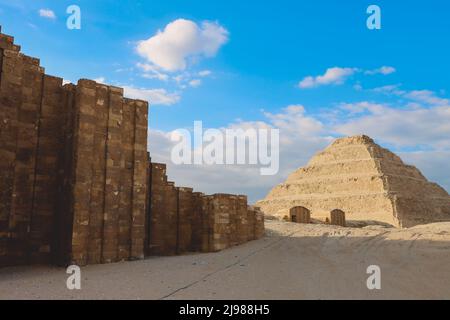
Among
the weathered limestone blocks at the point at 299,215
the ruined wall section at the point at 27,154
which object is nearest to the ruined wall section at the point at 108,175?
the ruined wall section at the point at 27,154

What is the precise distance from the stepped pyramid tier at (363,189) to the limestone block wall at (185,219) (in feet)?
152

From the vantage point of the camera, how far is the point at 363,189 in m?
74.2

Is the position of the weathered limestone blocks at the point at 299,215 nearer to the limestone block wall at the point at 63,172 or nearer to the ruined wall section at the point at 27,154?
the limestone block wall at the point at 63,172

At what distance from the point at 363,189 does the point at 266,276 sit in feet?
223

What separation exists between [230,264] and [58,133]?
7435 millimetres

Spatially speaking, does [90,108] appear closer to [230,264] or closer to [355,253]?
[230,264]

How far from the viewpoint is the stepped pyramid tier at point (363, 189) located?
222 ft

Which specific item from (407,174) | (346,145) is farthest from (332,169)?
(407,174)

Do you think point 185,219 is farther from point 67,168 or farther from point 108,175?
point 67,168

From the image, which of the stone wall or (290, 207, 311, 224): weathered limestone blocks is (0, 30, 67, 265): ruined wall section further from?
(290, 207, 311, 224): weathered limestone blocks

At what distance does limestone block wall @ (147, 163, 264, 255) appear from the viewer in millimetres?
17625

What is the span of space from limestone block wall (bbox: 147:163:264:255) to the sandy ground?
1.40 metres

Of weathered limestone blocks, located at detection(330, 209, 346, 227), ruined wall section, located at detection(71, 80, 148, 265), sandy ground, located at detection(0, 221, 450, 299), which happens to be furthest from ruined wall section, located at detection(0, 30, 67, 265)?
weathered limestone blocks, located at detection(330, 209, 346, 227)

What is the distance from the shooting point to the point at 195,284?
955cm
